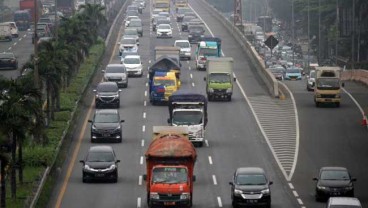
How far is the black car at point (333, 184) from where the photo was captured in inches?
2174

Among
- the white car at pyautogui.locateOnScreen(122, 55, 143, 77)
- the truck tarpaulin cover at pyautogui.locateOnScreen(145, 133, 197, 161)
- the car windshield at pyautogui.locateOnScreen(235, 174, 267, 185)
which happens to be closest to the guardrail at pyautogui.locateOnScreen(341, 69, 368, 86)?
the white car at pyautogui.locateOnScreen(122, 55, 143, 77)

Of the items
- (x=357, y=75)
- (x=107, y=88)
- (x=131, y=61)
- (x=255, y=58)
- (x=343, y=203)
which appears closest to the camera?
(x=343, y=203)

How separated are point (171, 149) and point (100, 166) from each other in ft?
20.6

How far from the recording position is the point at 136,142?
234 ft

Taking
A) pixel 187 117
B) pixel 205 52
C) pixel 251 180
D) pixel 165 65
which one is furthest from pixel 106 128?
pixel 205 52

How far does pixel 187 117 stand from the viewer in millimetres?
69938

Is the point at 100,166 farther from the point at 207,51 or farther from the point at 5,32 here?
the point at 5,32

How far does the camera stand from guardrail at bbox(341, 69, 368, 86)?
342 ft

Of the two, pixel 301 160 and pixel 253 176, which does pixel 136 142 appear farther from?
pixel 253 176

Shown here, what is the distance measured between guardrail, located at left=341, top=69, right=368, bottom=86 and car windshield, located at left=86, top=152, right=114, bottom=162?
46.1 meters

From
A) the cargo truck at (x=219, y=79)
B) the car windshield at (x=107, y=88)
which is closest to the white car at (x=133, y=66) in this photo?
the cargo truck at (x=219, y=79)

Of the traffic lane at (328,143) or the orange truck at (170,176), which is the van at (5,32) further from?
the orange truck at (170,176)

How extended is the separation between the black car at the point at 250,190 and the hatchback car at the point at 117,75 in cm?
3838

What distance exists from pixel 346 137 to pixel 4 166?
30.8 meters
